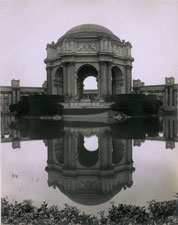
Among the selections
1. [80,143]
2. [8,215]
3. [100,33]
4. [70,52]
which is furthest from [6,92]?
[8,215]

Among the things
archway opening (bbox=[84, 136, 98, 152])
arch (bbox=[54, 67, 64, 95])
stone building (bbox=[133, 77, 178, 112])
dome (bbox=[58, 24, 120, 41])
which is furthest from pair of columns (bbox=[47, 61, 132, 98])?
archway opening (bbox=[84, 136, 98, 152])

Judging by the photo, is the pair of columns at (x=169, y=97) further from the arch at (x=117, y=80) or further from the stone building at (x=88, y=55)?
the stone building at (x=88, y=55)

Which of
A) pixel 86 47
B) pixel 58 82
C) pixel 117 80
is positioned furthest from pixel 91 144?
pixel 58 82

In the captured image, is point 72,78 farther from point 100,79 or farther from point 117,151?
point 117,151

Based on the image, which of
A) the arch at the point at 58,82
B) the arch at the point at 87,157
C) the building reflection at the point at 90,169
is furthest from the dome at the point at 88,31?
the arch at the point at 87,157

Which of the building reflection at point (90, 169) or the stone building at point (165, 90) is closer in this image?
the building reflection at point (90, 169)
